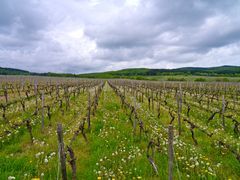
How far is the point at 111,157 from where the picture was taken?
7.01 metres

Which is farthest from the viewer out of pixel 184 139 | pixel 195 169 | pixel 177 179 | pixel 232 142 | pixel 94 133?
pixel 94 133

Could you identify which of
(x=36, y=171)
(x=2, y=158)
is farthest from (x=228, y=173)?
(x=2, y=158)

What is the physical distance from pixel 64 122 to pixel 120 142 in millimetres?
4521

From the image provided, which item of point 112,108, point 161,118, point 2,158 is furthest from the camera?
point 112,108

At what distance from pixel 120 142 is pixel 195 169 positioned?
10.3 ft

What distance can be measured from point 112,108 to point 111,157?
952 centimetres

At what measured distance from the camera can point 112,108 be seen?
54.1ft

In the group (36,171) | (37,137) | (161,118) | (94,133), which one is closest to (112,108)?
(161,118)

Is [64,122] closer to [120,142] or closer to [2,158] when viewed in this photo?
[120,142]

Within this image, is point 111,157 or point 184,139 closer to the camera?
point 111,157

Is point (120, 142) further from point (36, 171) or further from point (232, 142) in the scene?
point (232, 142)

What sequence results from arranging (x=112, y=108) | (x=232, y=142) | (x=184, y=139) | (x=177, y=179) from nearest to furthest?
(x=177, y=179)
(x=232, y=142)
(x=184, y=139)
(x=112, y=108)

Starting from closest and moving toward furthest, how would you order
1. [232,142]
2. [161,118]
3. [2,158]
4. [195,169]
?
[195,169], [2,158], [232,142], [161,118]

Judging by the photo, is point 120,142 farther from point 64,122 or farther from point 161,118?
point 161,118
